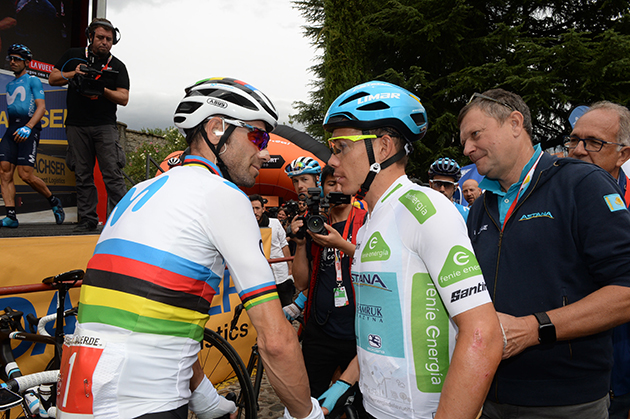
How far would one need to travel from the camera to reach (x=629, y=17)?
13859 millimetres

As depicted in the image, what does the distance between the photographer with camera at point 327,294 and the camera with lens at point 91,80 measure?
414 cm

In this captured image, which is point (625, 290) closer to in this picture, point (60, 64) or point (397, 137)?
point (397, 137)

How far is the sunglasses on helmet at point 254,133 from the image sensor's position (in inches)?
86.7

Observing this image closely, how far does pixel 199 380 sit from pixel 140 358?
952 mm

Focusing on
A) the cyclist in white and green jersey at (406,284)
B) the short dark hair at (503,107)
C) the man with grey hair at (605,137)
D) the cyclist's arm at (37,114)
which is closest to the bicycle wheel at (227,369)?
the cyclist in white and green jersey at (406,284)

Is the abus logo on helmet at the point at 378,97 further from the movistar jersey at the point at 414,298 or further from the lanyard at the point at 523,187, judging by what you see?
the lanyard at the point at 523,187

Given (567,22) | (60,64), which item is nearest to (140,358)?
(60,64)

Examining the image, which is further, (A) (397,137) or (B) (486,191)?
(B) (486,191)

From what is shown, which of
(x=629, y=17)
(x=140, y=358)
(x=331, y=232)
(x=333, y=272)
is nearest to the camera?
(x=140, y=358)

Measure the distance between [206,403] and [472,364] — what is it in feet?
6.01

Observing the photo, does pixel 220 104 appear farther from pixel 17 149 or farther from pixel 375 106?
pixel 17 149

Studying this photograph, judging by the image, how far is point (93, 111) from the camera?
19.3 ft

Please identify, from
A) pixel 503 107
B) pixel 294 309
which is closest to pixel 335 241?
pixel 294 309

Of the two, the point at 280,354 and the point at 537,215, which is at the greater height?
the point at 537,215
